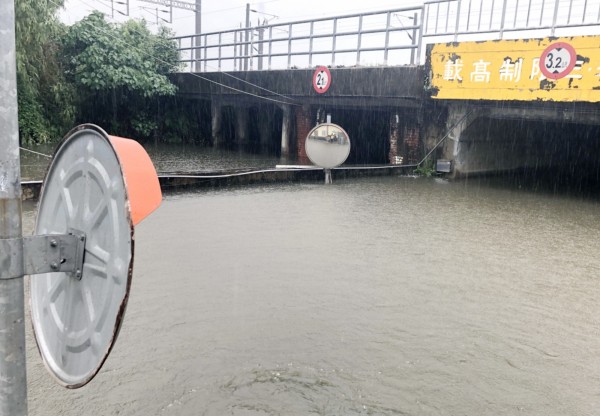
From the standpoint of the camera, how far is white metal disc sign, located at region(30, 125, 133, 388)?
147cm

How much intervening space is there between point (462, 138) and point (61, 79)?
46.8 ft

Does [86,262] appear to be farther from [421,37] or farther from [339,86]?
[339,86]

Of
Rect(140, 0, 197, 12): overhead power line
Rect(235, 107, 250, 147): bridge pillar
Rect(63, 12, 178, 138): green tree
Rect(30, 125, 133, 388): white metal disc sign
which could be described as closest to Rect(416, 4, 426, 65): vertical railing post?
Rect(235, 107, 250, 147): bridge pillar

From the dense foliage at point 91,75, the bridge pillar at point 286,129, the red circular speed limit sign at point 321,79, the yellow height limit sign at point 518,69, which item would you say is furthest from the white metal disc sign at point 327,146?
the dense foliage at point 91,75

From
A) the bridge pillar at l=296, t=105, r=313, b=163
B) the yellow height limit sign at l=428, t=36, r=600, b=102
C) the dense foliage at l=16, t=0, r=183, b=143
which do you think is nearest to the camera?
the yellow height limit sign at l=428, t=36, r=600, b=102

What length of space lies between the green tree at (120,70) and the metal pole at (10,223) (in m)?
19.4

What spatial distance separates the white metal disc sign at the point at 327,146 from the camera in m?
12.7

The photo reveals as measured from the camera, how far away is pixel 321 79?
53.1 ft

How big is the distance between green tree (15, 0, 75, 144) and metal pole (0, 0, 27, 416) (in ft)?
52.7

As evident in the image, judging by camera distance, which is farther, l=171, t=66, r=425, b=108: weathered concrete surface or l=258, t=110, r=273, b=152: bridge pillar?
l=258, t=110, r=273, b=152: bridge pillar

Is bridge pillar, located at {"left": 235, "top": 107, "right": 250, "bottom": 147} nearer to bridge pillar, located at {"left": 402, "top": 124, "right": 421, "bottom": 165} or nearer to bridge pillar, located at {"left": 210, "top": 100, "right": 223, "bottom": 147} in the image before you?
bridge pillar, located at {"left": 210, "top": 100, "right": 223, "bottom": 147}

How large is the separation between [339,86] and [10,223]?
14.9 m

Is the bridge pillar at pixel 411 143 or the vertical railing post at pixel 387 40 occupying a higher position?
the vertical railing post at pixel 387 40

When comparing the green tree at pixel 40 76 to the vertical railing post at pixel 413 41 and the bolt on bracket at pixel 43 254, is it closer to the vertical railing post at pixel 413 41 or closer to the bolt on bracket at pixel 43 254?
the vertical railing post at pixel 413 41
